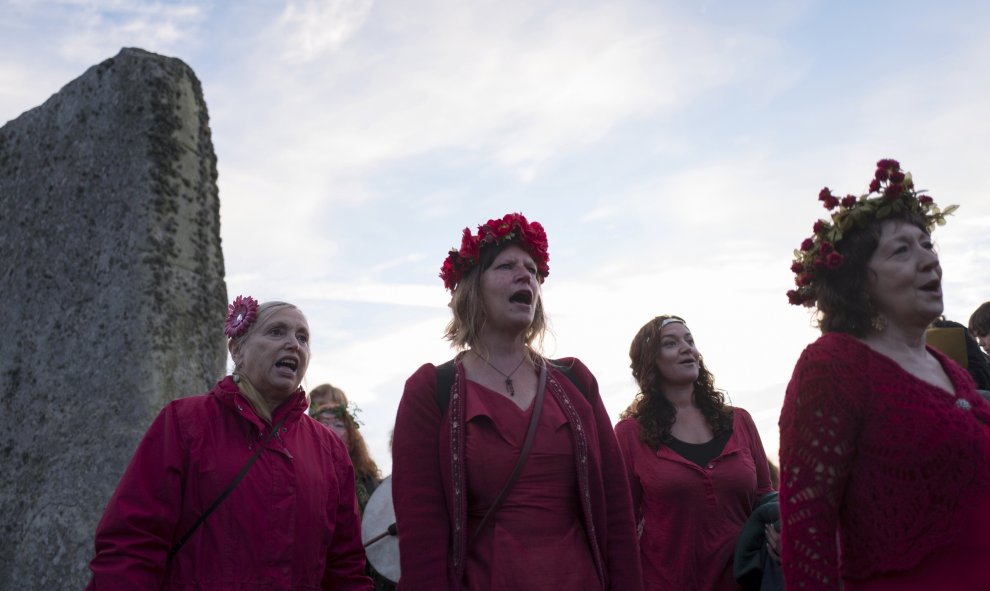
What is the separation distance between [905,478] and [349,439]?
162 inches

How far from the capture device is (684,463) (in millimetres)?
4285

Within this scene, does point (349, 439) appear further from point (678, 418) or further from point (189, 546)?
point (189, 546)

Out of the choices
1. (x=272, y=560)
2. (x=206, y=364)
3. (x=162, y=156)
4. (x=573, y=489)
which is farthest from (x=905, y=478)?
(x=162, y=156)

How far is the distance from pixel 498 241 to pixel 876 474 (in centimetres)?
154

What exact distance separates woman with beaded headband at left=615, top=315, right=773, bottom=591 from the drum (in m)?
1.41

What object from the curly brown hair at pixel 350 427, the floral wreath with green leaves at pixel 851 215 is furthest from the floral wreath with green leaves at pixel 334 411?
the floral wreath with green leaves at pixel 851 215

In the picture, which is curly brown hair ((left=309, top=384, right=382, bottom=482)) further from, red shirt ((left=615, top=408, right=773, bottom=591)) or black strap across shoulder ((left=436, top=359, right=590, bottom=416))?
black strap across shoulder ((left=436, top=359, right=590, bottom=416))

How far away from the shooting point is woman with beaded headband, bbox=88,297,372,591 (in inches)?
115

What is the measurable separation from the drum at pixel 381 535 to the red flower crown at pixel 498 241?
6.89 ft

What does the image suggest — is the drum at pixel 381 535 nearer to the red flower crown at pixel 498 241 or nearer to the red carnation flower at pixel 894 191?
the red flower crown at pixel 498 241

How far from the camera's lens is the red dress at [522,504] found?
2.72 m

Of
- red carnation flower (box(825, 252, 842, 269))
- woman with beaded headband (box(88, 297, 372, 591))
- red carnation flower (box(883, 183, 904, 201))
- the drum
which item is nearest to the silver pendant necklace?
woman with beaded headband (box(88, 297, 372, 591))

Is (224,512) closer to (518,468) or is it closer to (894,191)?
(518,468)

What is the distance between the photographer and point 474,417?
2.94m
